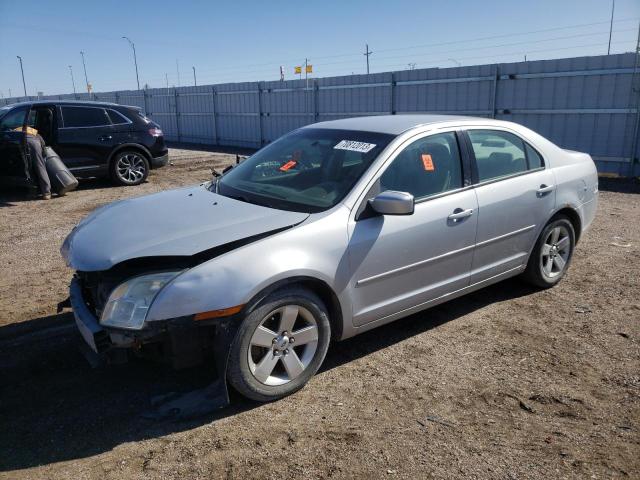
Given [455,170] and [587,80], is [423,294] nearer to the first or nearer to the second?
[455,170]

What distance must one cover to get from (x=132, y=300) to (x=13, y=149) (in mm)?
7995

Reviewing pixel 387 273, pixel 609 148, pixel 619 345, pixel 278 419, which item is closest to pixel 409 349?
pixel 387 273

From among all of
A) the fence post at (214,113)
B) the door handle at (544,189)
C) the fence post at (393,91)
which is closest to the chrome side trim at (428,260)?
the door handle at (544,189)

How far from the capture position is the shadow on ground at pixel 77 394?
2914mm

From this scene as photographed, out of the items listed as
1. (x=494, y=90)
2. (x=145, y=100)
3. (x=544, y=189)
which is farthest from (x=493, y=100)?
(x=145, y=100)

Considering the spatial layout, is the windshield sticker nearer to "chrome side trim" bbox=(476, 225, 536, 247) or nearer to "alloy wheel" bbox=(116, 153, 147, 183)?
"chrome side trim" bbox=(476, 225, 536, 247)

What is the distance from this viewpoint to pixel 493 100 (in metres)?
12.9

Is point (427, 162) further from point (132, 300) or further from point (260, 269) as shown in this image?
point (132, 300)

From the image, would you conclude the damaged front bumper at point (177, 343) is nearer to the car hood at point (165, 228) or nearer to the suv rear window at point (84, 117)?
the car hood at point (165, 228)

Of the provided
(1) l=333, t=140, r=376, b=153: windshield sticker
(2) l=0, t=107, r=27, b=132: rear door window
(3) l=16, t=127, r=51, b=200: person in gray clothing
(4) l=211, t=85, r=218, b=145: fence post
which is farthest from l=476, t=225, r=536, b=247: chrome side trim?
(4) l=211, t=85, r=218, b=145: fence post

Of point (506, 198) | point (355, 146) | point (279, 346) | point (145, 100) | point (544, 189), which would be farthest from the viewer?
point (145, 100)

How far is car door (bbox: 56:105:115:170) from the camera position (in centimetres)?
1009

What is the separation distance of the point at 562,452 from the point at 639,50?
34.6 ft

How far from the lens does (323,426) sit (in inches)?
121
